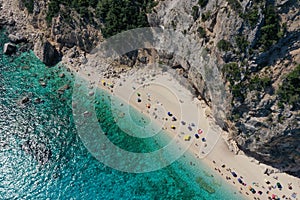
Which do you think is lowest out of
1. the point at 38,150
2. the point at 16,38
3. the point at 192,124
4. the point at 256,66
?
the point at 38,150

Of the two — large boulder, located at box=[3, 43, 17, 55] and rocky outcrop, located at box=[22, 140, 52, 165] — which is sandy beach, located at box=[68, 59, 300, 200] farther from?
rocky outcrop, located at box=[22, 140, 52, 165]

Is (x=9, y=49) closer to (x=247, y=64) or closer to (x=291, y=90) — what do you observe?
(x=247, y=64)

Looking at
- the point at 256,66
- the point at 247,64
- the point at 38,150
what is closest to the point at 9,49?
the point at 38,150

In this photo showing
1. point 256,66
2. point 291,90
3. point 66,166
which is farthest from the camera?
point 66,166

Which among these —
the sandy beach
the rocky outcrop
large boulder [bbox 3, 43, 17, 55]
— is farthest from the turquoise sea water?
large boulder [bbox 3, 43, 17, 55]

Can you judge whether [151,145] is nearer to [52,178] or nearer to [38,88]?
[52,178]

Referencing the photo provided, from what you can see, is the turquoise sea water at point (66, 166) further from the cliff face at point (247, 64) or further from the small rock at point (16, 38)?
the small rock at point (16, 38)
